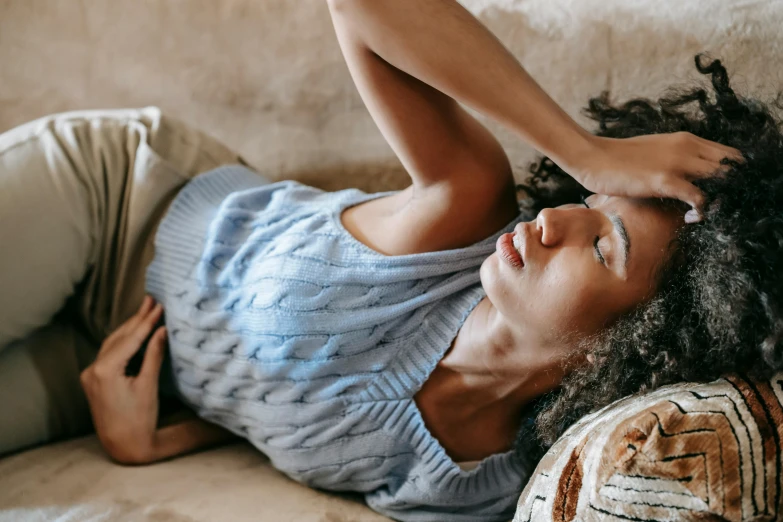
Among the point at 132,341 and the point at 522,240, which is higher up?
the point at 522,240

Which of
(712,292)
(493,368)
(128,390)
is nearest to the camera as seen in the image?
(712,292)

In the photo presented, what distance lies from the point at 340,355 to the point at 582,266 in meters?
0.40

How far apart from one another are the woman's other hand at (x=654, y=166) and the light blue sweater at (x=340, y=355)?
255 millimetres

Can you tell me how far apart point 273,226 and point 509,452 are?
1.76ft

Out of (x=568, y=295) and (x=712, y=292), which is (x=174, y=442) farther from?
(x=712, y=292)

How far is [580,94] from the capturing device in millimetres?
1222

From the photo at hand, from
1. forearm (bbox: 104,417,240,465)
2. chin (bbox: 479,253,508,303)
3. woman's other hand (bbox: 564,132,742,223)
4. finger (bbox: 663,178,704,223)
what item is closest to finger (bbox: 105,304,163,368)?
forearm (bbox: 104,417,240,465)

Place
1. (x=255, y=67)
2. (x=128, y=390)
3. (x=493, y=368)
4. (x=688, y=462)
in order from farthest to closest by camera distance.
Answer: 1. (x=255, y=67)
2. (x=128, y=390)
3. (x=493, y=368)
4. (x=688, y=462)

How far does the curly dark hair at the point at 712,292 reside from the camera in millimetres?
770

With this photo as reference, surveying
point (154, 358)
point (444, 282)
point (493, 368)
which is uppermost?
point (444, 282)

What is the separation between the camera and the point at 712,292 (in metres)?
0.82

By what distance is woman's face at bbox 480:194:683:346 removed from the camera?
0.88m

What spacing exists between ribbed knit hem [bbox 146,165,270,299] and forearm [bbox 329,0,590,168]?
52 cm

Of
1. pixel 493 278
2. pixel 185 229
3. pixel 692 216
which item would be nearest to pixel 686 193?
pixel 692 216
